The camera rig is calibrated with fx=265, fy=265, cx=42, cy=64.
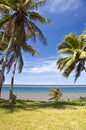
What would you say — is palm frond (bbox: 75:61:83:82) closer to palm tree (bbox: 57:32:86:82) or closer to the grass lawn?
palm tree (bbox: 57:32:86:82)

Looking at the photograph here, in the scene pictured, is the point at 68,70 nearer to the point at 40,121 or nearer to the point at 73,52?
the point at 73,52

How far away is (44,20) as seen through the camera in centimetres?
2431

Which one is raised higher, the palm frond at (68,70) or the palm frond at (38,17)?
the palm frond at (38,17)

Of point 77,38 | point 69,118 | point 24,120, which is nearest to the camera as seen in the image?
point 24,120

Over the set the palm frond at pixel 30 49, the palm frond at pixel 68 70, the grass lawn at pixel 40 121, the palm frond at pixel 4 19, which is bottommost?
the grass lawn at pixel 40 121

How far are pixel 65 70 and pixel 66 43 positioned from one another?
3737 mm

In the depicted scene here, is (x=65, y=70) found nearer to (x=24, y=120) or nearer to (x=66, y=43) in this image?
(x=66, y=43)

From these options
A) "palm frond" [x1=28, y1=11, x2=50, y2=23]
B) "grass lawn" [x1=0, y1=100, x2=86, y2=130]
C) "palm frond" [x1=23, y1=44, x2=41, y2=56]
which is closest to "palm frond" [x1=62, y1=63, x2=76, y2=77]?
"palm frond" [x1=23, y1=44, x2=41, y2=56]

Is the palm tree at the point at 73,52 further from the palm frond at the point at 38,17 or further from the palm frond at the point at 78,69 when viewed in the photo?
the palm frond at the point at 38,17

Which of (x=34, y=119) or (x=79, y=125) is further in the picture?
(x=34, y=119)

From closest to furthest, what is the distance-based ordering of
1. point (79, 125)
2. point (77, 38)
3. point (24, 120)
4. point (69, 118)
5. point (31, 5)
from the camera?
point (79, 125) < point (24, 120) < point (69, 118) < point (31, 5) < point (77, 38)

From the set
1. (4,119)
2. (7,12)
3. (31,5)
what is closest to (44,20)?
(31,5)

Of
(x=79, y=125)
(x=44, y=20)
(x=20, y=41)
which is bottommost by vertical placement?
(x=79, y=125)

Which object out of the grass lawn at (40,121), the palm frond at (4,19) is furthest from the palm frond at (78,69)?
the grass lawn at (40,121)
